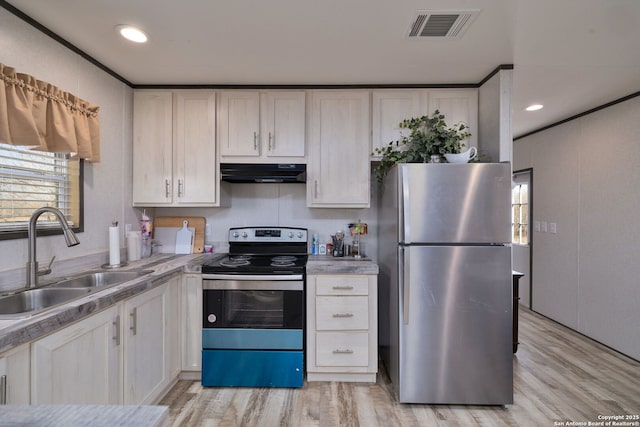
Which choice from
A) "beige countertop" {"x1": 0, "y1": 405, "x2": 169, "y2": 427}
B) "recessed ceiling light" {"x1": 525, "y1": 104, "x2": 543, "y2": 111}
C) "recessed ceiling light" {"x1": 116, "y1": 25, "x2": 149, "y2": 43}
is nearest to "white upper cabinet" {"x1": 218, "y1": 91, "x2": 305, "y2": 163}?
"recessed ceiling light" {"x1": 116, "y1": 25, "x2": 149, "y2": 43}

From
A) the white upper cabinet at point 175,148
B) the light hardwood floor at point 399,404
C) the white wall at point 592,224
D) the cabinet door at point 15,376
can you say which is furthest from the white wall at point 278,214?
the white wall at point 592,224

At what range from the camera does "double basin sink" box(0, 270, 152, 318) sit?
4.90 ft

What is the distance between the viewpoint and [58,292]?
167 centimetres

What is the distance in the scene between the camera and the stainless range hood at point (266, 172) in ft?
8.61

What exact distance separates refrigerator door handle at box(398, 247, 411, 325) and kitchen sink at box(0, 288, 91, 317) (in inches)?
70.1

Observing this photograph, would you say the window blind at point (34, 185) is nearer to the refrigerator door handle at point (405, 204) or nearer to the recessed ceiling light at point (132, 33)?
the recessed ceiling light at point (132, 33)

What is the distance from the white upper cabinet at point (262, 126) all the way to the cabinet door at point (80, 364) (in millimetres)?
1527

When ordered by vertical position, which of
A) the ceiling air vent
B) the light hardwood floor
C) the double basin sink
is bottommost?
the light hardwood floor

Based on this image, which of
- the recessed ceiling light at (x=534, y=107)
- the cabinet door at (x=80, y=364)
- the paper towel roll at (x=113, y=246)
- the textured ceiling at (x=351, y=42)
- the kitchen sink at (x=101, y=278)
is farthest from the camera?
the recessed ceiling light at (x=534, y=107)

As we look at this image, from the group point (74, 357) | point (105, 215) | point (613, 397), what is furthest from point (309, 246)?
point (613, 397)

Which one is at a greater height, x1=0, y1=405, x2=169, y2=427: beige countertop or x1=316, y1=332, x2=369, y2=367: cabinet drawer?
x1=0, y1=405, x2=169, y2=427: beige countertop

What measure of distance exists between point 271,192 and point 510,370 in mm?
2309

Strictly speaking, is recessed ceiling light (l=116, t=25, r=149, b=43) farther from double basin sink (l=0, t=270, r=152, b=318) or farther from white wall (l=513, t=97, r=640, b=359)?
white wall (l=513, t=97, r=640, b=359)

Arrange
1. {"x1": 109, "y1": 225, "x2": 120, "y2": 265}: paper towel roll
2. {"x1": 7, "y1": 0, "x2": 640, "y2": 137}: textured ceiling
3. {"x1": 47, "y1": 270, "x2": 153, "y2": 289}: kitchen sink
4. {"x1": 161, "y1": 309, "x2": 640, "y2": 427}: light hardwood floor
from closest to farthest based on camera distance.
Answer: {"x1": 7, "y1": 0, "x2": 640, "y2": 137}: textured ceiling, {"x1": 47, "y1": 270, "x2": 153, "y2": 289}: kitchen sink, {"x1": 161, "y1": 309, "x2": 640, "y2": 427}: light hardwood floor, {"x1": 109, "y1": 225, "x2": 120, "y2": 265}: paper towel roll
